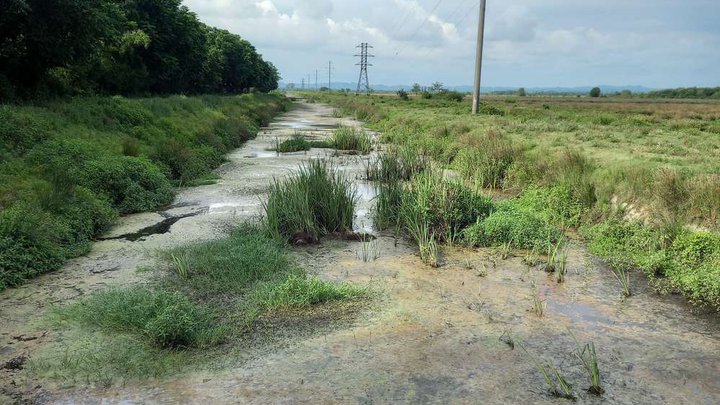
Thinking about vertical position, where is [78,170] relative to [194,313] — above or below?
above

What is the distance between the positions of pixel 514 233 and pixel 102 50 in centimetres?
1837

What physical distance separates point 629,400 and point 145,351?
379 cm

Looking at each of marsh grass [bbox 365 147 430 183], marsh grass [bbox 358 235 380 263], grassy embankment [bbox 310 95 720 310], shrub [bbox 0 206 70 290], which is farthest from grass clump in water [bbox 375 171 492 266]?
shrub [bbox 0 206 70 290]

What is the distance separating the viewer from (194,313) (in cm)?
490

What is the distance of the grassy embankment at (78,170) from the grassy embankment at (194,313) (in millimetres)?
1299

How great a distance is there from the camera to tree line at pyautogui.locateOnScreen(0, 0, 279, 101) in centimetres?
1231

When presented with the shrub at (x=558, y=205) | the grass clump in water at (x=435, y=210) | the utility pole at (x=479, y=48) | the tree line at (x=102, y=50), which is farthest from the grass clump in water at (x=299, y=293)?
the utility pole at (x=479, y=48)

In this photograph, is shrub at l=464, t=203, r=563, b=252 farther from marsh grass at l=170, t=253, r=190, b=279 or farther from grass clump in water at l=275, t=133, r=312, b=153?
grass clump in water at l=275, t=133, r=312, b=153

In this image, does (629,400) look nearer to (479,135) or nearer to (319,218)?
(319,218)

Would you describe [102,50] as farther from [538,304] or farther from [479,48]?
[538,304]

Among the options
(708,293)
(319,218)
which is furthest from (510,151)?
(708,293)

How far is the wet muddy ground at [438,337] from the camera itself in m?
3.90

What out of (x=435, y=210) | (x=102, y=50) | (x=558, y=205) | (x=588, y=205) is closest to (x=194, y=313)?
(x=435, y=210)

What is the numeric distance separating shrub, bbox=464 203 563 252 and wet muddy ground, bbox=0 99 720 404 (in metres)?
0.29
